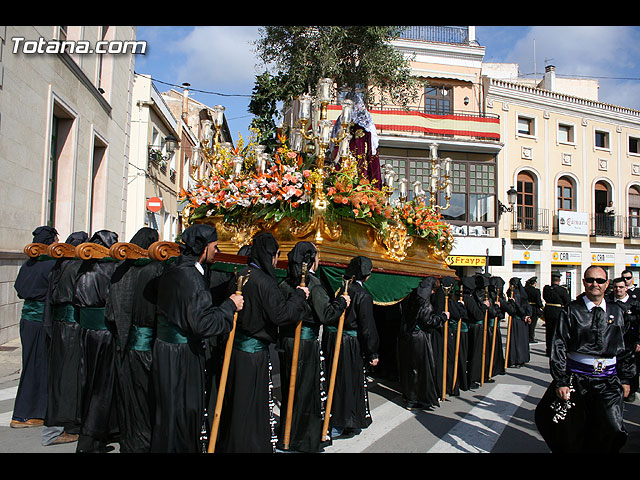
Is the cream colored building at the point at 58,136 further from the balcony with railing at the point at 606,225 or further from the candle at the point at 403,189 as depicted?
the balcony with railing at the point at 606,225

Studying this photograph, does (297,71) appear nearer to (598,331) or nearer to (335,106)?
(335,106)

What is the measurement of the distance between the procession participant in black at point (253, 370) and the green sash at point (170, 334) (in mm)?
518

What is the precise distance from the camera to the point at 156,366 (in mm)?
3723

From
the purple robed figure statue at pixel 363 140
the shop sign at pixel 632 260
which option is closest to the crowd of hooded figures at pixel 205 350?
the purple robed figure statue at pixel 363 140

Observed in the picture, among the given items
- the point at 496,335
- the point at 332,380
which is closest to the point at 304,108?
the point at 332,380

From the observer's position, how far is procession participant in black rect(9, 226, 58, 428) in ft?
17.6

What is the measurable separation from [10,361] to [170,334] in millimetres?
6058

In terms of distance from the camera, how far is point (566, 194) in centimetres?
2744

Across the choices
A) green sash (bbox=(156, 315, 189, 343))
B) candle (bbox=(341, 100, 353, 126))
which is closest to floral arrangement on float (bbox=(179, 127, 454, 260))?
candle (bbox=(341, 100, 353, 126))

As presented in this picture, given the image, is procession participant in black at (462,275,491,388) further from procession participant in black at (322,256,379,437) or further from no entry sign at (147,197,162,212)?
no entry sign at (147,197,162,212)

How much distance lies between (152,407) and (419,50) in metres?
23.7

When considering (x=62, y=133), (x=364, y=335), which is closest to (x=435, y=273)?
(x=364, y=335)

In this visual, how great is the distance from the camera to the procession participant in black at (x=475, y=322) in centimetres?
847

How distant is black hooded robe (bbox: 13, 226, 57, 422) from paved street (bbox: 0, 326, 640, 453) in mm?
245
